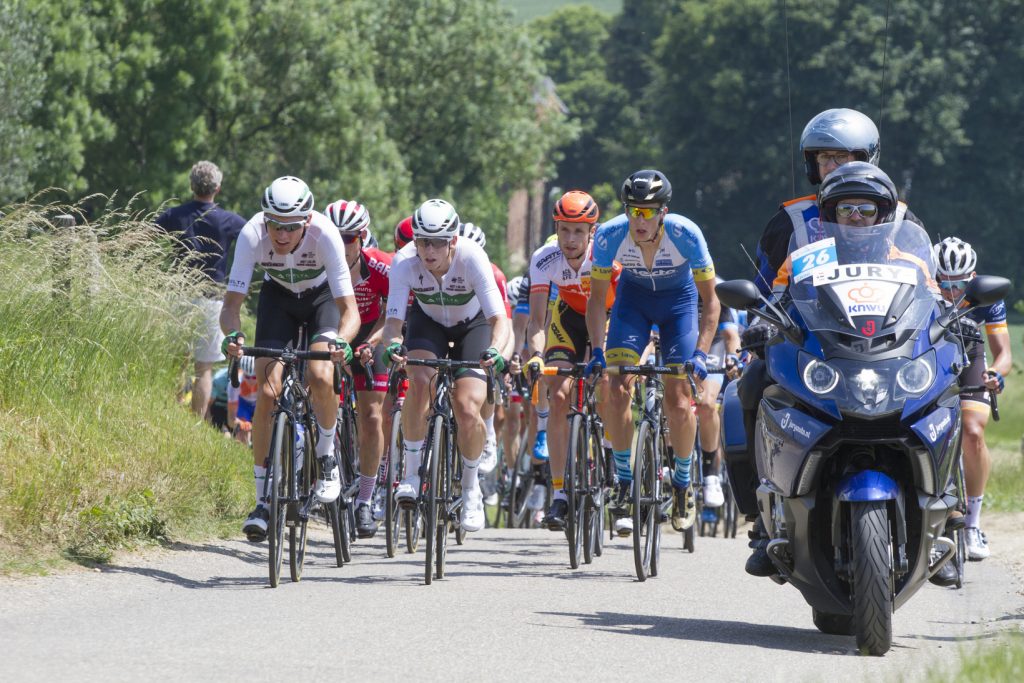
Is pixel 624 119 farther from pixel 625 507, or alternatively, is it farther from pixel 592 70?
pixel 625 507

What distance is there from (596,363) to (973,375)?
2246 mm

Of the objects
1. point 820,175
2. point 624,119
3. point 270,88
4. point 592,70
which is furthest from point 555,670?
point 592,70

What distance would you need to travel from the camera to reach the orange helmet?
1317 centimetres

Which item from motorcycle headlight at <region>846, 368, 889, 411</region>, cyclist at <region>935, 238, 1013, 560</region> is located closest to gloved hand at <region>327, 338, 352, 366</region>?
cyclist at <region>935, 238, 1013, 560</region>

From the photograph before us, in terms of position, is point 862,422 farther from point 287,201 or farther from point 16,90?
point 16,90

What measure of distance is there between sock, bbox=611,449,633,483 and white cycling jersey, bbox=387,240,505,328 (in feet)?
4.14

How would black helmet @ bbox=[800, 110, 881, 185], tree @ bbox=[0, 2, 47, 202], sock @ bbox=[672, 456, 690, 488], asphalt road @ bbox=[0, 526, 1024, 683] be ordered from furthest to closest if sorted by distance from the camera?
tree @ bbox=[0, 2, 47, 202], sock @ bbox=[672, 456, 690, 488], black helmet @ bbox=[800, 110, 881, 185], asphalt road @ bbox=[0, 526, 1024, 683]

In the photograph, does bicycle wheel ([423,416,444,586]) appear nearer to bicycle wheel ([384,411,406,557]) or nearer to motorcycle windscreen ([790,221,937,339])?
bicycle wheel ([384,411,406,557])

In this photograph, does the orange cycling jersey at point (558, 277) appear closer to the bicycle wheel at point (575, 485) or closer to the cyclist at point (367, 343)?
the cyclist at point (367, 343)

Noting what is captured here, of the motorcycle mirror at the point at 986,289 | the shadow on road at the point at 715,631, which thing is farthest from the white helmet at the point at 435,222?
the motorcycle mirror at the point at 986,289

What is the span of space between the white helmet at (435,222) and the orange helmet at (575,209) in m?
2.10

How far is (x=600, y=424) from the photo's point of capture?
485 inches

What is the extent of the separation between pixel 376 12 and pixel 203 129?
1227cm

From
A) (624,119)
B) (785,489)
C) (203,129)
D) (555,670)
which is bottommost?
(555,670)
